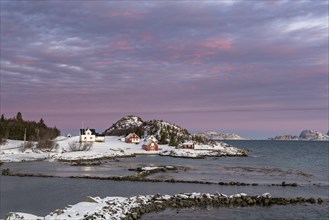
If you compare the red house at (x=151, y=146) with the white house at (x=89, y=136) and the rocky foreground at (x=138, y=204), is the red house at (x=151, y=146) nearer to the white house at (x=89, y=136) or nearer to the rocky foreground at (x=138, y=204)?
the white house at (x=89, y=136)

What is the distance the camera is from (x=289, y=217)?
29.1m

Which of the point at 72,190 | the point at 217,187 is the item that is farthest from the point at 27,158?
the point at 217,187

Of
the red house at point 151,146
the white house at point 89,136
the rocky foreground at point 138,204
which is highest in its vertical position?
the white house at point 89,136

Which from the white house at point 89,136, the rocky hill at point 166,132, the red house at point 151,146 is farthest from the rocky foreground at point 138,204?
the rocky hill at point 166,132

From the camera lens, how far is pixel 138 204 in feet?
98.8

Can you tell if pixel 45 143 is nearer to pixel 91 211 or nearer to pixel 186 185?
pixel 186 185

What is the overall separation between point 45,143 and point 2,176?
5014 centimetres

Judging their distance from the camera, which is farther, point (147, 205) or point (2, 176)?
point (2, 176)

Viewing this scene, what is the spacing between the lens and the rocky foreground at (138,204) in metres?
23.8

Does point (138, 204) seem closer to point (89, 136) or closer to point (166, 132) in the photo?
point (89, 136)

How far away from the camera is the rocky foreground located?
23817 mm

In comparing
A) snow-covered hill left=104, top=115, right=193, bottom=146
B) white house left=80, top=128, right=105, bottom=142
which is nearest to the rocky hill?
snow-covered hill left=104, top=115, right=193, bottom=146

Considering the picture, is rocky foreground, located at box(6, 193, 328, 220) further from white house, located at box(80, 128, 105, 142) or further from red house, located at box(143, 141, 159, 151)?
white house, located at box(80, 128, 105, 142)

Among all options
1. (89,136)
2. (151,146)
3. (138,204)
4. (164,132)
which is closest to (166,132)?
(164,132)
